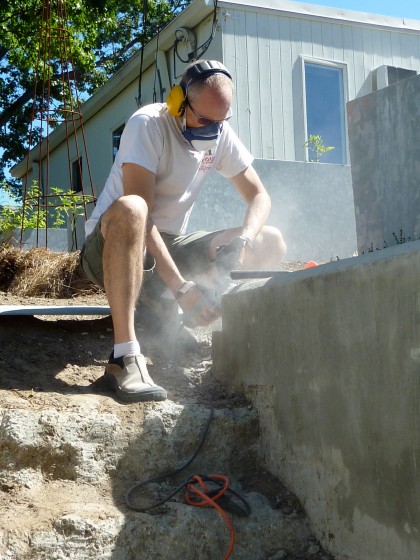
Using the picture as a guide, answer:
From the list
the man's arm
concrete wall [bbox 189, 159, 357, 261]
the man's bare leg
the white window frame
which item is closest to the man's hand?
the man's bare leg

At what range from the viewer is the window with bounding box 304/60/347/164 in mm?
9852

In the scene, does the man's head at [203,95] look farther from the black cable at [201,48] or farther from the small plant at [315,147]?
the black cable at [201,48]

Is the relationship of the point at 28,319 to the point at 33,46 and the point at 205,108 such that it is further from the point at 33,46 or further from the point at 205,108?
the point at 33,46

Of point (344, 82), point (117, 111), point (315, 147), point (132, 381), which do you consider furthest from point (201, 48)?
Result: point (132, 381)

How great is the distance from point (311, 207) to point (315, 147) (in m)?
2.32

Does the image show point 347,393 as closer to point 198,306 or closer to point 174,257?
point 198,306

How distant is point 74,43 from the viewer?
48.6ft

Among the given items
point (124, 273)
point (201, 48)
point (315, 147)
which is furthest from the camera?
point (315, 147)

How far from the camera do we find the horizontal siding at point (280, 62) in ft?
30.2

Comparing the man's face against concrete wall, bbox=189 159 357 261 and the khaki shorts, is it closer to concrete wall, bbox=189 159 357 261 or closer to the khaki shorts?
the khaki shorts

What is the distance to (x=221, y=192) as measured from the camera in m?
6.96

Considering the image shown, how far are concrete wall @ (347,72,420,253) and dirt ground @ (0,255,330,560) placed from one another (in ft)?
3.59

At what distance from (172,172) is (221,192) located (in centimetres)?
345

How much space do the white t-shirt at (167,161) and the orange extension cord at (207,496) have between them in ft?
4.58
